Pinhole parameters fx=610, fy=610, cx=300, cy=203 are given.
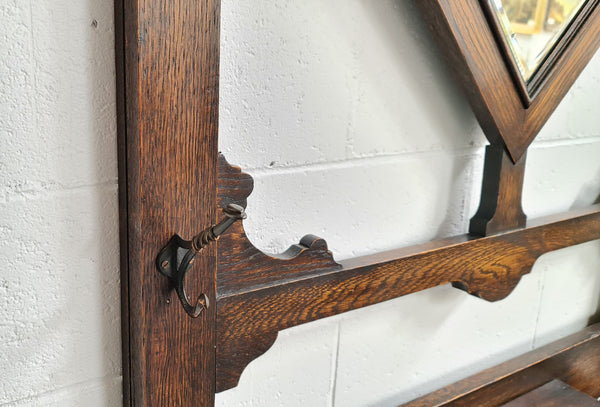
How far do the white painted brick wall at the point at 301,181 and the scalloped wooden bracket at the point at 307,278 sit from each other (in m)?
0.07

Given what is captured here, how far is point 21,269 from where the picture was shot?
2.43 ft

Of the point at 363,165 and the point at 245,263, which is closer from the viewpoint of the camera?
the point at 245,263

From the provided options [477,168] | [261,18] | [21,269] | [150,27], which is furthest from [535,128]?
[21,269]

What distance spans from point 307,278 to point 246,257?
11 cm

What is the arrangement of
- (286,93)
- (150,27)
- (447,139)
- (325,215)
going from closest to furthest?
(150,27)
(286,93)
(325,215)
(447,139)

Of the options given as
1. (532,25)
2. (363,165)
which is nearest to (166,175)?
(363,165)

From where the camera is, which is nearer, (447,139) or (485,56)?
(485,56)

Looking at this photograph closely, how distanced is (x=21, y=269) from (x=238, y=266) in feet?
0.93

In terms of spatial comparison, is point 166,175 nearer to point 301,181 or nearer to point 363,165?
point 301,181

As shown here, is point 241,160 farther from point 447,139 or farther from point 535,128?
point 535,128

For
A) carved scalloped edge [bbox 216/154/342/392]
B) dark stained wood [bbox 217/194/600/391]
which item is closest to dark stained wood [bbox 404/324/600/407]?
dark stained wood [bbox 217/194/600/391]

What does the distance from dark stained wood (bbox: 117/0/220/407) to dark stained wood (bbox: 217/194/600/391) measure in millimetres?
55

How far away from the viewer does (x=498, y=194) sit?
3.93 feet

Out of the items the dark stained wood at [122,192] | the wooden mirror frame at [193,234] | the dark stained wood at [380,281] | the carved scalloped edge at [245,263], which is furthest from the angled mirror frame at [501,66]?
the dark stained wood at [122,192]
